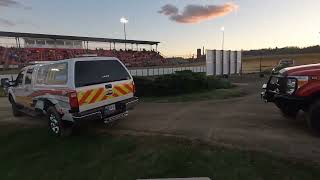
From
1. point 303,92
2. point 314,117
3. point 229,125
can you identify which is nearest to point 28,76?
point 229,125

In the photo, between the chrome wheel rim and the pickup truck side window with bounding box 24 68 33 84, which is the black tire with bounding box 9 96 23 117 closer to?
the pickup truck side window with bounding box 24 68 33 84

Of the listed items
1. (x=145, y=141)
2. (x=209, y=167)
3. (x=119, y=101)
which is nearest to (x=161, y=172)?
(x=209, y=167)

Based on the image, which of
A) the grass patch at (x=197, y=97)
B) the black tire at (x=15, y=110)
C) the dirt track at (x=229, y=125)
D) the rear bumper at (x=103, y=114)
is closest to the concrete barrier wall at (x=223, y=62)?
the grass patch at (x=197, y=97)

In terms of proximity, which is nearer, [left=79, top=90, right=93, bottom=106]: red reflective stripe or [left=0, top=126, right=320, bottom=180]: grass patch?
[left=0, top=126, right=320, bottom=180]: grass patch

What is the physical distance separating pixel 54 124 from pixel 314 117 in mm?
6489

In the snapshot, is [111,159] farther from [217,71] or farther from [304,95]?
[217,71]

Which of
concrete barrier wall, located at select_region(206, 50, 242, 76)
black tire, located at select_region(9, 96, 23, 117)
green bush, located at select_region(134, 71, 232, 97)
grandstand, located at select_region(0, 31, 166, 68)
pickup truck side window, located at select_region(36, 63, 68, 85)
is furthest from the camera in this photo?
grandstand, located at select_region(0, 31, 166, 68)

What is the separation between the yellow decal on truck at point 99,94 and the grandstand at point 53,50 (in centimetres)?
4339

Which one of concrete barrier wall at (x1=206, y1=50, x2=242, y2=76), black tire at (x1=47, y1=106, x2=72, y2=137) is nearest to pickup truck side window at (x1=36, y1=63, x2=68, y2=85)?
black tire at (x1=47, y1=106, x2=72, y2=137)

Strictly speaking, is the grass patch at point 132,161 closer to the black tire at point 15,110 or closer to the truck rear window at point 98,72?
the truck rear window at point 98,72

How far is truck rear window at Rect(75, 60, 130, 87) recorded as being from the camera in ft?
26.9

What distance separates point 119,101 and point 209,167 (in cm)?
389

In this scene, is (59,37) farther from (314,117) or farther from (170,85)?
(314,117)

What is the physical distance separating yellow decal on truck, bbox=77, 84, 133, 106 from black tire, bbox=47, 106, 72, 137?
1013mm
